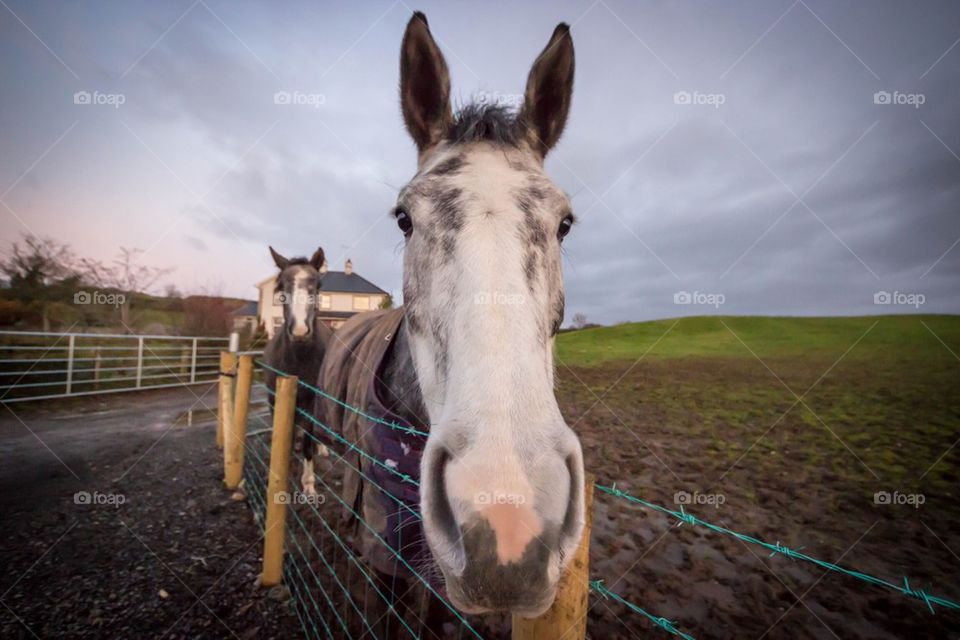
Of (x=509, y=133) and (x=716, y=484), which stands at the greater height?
(x=509, y=133)

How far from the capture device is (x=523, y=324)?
1.42 m

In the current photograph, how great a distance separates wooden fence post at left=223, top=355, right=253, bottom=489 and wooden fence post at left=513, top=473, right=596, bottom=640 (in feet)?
15.4

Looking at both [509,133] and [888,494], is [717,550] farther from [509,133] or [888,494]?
[509,133]

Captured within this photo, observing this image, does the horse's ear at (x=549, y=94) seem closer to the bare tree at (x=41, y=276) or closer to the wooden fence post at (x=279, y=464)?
Answer: the wooden fence post at (x=279, y=464)

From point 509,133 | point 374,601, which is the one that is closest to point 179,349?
point 374,601

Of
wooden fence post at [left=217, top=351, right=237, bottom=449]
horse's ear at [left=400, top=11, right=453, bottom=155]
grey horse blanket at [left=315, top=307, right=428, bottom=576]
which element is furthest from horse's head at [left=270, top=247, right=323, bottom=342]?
horse's ear at [left=400, top=11, right=453, bottom=155]

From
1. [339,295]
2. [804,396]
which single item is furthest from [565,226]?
[339,295]

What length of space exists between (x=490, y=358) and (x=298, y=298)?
5.61 m

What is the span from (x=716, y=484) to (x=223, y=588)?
300 inches

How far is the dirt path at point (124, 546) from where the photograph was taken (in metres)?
3.03

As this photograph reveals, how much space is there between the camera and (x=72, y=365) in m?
10.7

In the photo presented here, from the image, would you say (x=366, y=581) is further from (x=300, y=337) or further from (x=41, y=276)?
(x=41, y=276)

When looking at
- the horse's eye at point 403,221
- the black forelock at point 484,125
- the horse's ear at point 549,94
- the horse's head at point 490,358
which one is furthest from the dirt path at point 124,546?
the horse's ear at point 549,94

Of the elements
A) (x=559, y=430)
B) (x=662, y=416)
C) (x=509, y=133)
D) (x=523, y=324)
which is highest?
(x=509, y=133)
